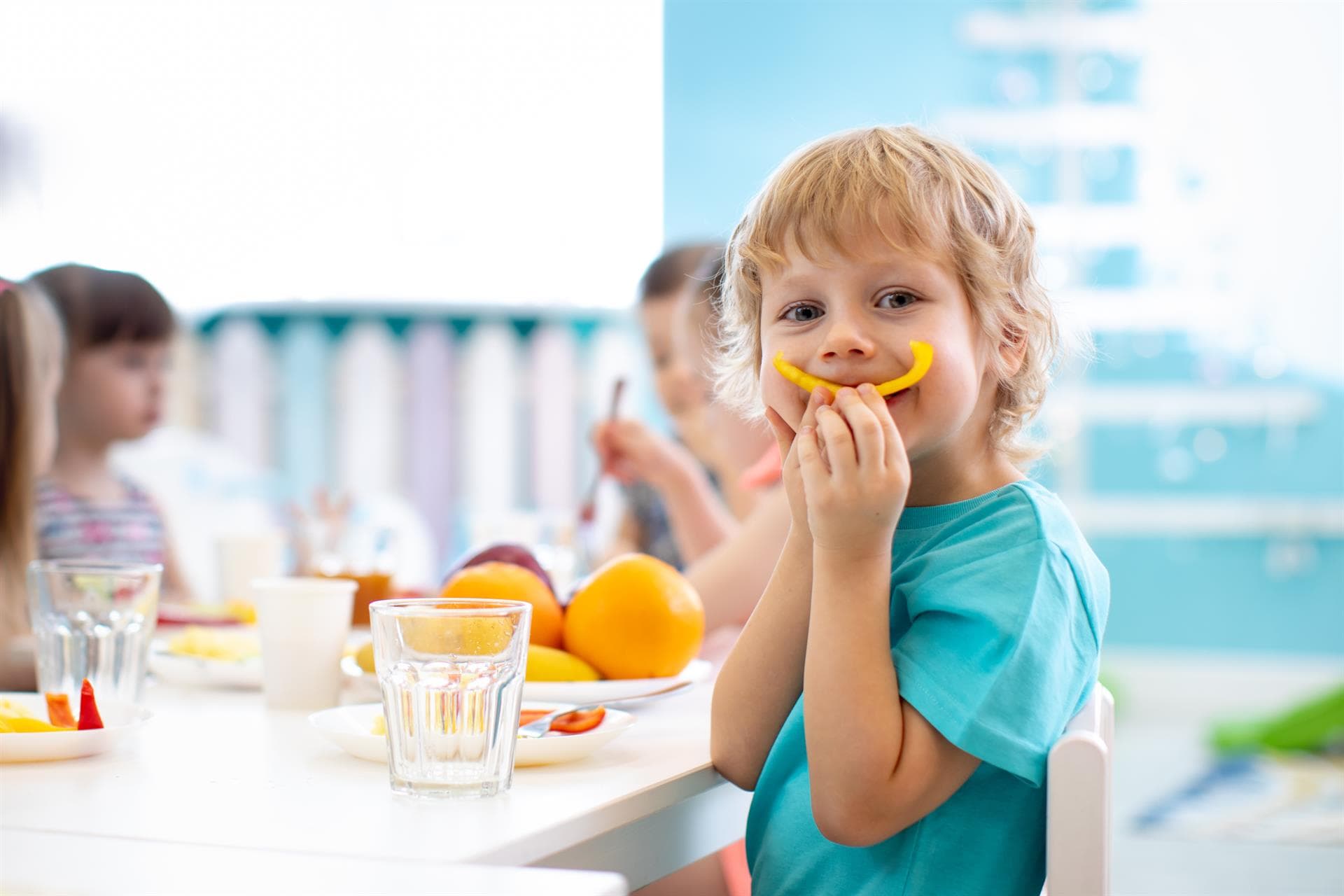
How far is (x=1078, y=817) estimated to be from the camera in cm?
68

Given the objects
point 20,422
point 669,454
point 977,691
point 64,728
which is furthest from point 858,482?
point 20,422

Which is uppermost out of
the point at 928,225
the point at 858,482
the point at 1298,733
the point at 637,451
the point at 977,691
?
the point at 928,225

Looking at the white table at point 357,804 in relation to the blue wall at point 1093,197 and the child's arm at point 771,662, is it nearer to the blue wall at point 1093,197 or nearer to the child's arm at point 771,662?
the child's arm at point 771,662

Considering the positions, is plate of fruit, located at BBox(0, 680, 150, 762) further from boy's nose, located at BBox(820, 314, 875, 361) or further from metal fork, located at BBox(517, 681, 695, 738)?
boy's nose, located at BBox(820, 314, 875, 361)

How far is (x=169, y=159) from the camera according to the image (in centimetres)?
372

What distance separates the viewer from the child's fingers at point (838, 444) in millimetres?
748

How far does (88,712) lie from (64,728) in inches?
0.6

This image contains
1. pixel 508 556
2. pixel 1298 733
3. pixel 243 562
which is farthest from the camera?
pixel 1298 733

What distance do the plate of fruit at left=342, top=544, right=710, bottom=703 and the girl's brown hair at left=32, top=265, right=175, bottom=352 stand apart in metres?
1.15

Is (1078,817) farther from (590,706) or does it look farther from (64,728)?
(64,728)

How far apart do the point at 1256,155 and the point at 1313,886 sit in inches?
104

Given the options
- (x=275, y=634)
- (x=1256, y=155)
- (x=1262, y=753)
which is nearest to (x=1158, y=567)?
(x=1262, y=753)

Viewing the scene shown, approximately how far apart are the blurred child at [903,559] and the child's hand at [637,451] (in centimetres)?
78

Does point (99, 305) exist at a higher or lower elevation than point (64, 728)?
higher
